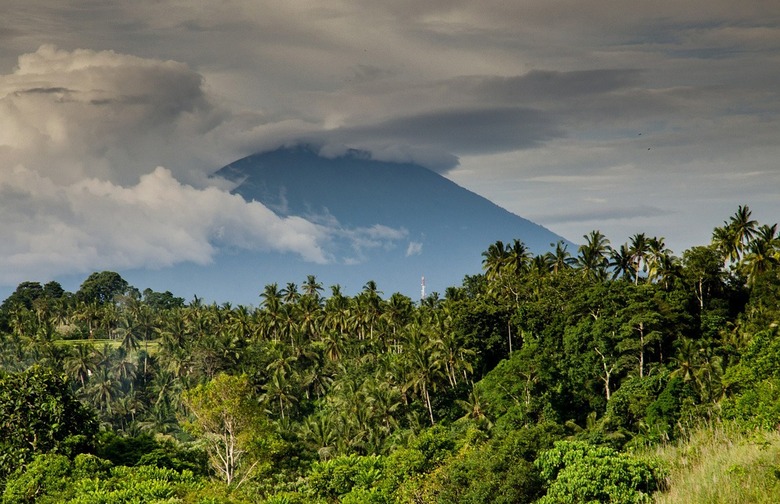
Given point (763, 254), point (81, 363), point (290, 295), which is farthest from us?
point (290, 295)

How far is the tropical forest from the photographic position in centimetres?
3853

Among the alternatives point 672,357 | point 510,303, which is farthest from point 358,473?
point 510,303

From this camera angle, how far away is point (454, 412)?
3506 inches

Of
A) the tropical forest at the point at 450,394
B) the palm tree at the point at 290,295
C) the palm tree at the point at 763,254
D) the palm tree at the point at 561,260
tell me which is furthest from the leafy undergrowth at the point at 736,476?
the palm tree at the point at 290,295

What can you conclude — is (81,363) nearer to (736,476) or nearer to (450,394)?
(450,394)

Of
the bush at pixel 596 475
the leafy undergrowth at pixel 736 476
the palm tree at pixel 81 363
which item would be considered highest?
the palm tree at pixel 81 363

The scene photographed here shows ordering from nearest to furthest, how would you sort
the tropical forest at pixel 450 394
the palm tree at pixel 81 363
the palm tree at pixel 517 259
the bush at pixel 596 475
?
the bush at pixel 596 475
the tropical forest at pixel 450 394
the palm tree at pixel 517 259
the palm tree at pixel 81 363

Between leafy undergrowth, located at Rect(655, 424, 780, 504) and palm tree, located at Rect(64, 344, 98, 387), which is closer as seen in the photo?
leafy undergrowth, located at Rect(655, 424, 780, 504)

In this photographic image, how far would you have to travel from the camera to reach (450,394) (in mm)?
92000

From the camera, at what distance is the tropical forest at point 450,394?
38531 millimetres

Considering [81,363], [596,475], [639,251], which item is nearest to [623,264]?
[639,251]

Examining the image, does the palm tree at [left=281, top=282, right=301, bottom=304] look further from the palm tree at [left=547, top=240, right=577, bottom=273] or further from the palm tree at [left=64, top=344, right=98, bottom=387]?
the palm tree at [left=547, top=240, right=577, bottom=273]

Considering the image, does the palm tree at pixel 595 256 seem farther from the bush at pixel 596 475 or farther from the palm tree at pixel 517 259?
the bush at pixel 596 475

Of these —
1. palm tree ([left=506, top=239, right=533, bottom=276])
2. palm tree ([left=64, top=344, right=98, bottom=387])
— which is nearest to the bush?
palm tree ([left=506, top=239, right=533, bottom=276])
